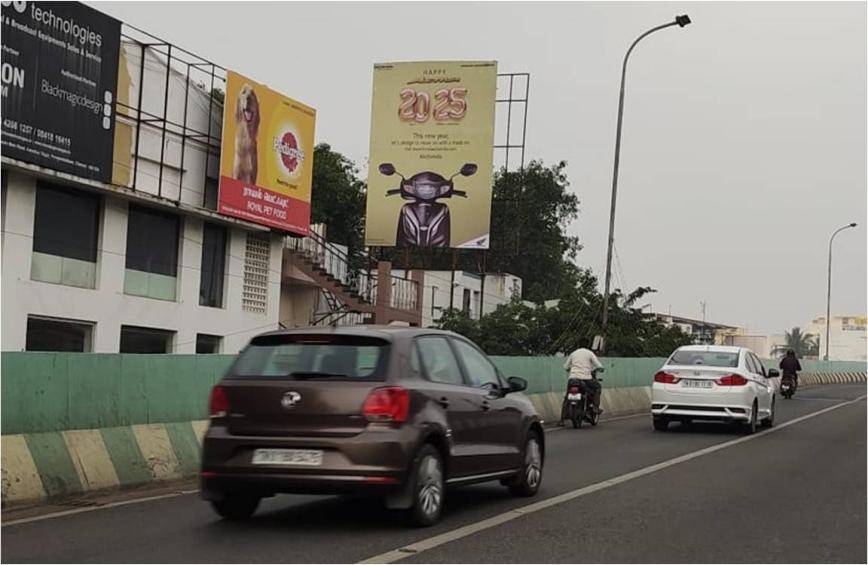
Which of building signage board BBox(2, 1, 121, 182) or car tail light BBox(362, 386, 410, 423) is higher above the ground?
building signage board BBox(2, 1, 121, 182)

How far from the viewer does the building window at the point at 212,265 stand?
3231 cm

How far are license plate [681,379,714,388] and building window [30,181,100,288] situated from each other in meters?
15.1

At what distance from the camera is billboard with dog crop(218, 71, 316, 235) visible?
32469 millimetres

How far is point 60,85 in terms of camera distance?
26109mm

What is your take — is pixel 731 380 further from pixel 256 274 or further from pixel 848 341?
pixel 848 341

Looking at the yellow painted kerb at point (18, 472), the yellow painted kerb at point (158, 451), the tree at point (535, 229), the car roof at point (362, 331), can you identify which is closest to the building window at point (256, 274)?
the yellow painted kerb at point (158, 451)

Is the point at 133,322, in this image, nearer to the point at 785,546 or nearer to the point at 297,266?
the point at 297,266

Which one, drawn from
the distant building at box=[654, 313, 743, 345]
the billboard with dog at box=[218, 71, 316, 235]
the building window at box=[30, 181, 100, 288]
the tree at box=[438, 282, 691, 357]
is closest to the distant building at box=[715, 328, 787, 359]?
the distant building at box=[654, 313, 743, 345]

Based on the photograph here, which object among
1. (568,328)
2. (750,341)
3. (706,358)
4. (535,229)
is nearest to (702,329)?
(750,341)

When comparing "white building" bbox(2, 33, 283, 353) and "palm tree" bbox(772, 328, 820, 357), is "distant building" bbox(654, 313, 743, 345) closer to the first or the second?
"palm tree" bbox(772, 328, 820, 357)

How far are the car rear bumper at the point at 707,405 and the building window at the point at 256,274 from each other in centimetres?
1738

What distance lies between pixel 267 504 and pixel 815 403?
83.5 feet

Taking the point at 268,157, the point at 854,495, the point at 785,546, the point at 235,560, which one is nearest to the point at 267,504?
the point at 235,560

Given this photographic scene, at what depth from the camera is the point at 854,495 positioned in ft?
36.5
